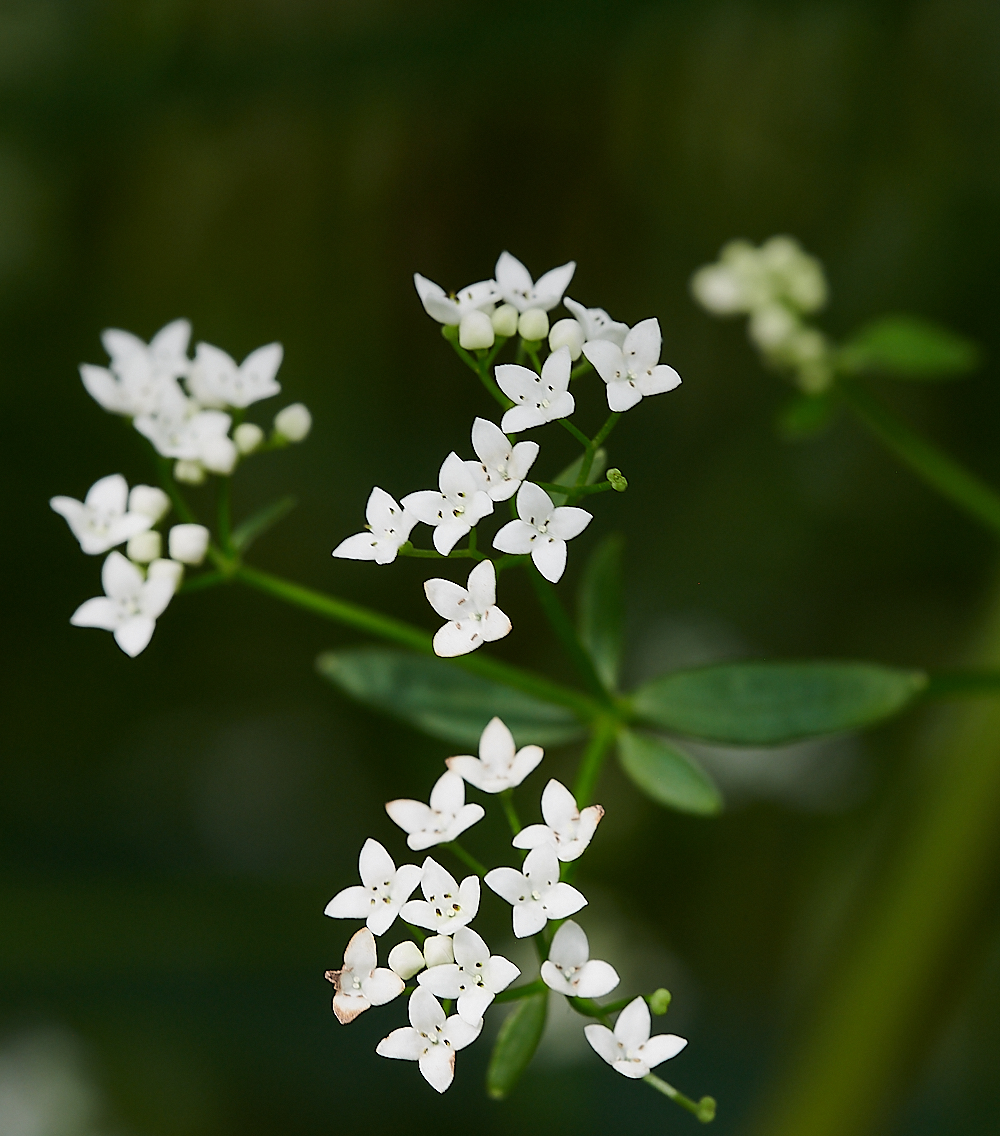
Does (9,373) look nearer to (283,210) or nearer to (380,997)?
(283,210)

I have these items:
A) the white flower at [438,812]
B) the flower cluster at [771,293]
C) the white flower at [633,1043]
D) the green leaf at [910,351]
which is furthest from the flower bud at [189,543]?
→ the green leaf at [910,351]

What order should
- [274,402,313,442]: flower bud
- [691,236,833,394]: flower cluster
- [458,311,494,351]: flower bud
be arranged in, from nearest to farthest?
[458,311,494,351]: flower bud < [274,402,313,442]: flower bud < [691,236,833,394]: flower cluster

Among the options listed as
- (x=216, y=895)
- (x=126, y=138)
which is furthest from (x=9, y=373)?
(x=216, y=895)

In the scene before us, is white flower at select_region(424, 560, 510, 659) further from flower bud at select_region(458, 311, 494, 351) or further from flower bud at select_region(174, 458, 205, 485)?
flower bud at select_region(174, 458, 205, 485)

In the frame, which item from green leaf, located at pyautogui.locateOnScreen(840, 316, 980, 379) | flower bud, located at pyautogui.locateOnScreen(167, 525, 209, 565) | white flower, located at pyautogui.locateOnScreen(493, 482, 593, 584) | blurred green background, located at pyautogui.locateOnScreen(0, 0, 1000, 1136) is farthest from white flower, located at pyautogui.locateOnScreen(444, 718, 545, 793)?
blurred green background, located at pyautogui.locateOnScreen(0, 0, 1000, 1136)

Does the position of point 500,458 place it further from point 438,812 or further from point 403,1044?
point 403,1044

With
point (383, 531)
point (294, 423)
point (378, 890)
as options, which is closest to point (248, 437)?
point (294, 423)

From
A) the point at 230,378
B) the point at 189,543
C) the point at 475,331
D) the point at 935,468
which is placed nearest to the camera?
the point at 475,331
